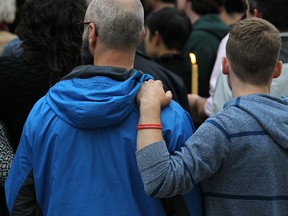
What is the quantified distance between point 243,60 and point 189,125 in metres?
0.32

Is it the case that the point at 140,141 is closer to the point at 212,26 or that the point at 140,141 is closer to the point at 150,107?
the point at 150,107

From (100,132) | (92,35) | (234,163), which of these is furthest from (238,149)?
(92,35)

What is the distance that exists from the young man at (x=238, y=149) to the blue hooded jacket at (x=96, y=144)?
0.23 ft

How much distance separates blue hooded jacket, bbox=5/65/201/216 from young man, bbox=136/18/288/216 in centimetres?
7

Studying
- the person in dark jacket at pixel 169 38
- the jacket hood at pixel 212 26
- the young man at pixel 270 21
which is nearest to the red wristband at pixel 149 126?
the young man at pixel 270 21

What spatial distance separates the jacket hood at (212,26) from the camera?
225 inches

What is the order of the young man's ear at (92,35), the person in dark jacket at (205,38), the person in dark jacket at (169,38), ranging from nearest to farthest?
the young man's ear at (92,35), the person in dark jacket at (169,38), the person in dark jacket at (205,38)

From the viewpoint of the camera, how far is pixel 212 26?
5762 millimetres

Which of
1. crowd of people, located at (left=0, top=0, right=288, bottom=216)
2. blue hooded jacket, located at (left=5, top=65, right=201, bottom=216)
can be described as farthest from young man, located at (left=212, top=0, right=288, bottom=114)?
blue hooded jacket, located at (left=5, top=65, right=201, bottom=216)

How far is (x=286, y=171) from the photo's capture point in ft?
8.89

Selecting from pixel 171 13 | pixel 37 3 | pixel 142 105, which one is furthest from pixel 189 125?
pixel 171 13

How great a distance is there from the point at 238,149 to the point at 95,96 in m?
0.54

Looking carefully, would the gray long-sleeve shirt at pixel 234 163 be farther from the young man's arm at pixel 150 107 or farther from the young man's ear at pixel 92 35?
the young man's ear at pixel 92 35

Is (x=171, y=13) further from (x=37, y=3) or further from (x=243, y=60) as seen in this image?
(x=243, y=60)
